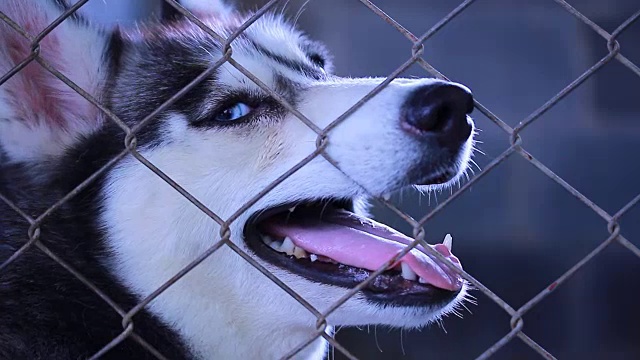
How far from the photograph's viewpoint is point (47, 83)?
2.38 meters

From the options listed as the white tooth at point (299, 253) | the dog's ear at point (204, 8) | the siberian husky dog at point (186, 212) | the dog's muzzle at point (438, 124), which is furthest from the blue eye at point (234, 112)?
the dog's ear at point (204, 8)

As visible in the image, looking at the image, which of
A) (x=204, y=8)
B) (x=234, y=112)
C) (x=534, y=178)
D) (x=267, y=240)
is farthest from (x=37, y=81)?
(x=534, y=178)

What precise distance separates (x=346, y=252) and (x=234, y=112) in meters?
0.51

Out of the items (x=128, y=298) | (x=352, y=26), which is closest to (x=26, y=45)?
(x=128, y=298)

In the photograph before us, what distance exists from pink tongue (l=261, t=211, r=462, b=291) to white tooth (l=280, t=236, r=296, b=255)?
1 centimetres

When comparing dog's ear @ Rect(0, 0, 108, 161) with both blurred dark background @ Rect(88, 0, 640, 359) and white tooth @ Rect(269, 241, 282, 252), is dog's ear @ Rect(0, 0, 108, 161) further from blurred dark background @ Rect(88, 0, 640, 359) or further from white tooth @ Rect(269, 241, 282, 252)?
blurred dark background @ Rect(88, 0, 640, 359)

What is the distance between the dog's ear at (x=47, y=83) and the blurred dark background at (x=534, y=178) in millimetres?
2134

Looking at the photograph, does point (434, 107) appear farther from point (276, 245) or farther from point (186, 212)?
point (186, 212)

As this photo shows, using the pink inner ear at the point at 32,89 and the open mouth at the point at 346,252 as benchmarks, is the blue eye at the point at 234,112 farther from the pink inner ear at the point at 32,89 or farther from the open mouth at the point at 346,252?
the pink inner ear at the point at 32,89

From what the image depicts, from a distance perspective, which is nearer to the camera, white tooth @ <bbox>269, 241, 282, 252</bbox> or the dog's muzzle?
the dog's muzzle

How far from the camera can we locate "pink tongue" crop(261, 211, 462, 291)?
218 cm

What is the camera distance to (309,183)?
87.3 inches

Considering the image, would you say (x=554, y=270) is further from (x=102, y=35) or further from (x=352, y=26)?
(x=102, y=35)

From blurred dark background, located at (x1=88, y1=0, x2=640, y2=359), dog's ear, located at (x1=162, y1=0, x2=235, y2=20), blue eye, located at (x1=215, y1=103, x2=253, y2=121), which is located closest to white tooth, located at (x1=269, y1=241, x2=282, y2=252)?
blue eye, located at (x1=215, y1=103, x2=253, y2=121)
